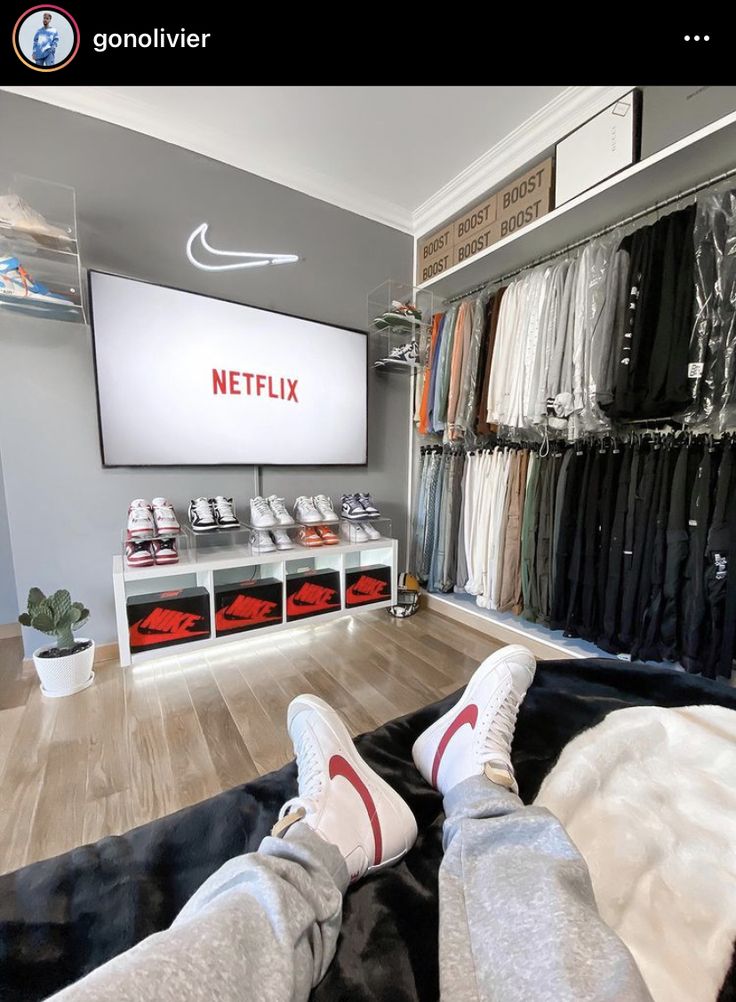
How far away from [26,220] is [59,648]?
1.55 meters

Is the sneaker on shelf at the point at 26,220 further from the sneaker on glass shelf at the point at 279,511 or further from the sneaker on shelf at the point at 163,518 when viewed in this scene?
the sneaker on glass shelf at the point at 279,511

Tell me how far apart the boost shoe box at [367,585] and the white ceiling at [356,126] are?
6.76 ft

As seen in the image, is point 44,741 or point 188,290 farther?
point 188,290

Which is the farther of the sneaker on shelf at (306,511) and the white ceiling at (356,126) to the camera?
the sneaker on shelf at (306,511)

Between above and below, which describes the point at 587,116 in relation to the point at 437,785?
above

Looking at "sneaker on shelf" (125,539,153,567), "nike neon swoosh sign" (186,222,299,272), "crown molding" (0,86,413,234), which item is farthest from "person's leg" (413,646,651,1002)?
"crown molding" (0,86,413,234)

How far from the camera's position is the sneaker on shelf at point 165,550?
4.89 ft

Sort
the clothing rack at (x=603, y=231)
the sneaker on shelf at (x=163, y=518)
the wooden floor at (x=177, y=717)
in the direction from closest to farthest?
the wooden floor at (x=177, y=717) → the clothing rack at (x=603, y=231) → the sneaker on shelf at (x=163, y=518)

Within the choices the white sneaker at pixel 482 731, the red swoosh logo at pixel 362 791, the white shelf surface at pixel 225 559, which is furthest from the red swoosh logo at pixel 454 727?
the white shelf surface at pixel 225 559

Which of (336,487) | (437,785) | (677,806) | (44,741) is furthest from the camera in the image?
(336,487)

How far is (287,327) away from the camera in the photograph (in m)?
1.92

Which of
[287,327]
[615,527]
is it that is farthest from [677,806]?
[287,327]

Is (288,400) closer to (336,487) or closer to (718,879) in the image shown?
(336,487)

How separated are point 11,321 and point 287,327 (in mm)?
1106
